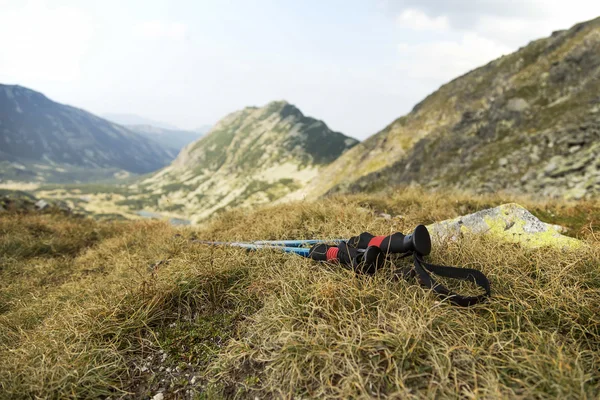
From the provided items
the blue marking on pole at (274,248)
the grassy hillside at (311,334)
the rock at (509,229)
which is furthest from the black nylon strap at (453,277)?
the blue marking on pole at (274,248)

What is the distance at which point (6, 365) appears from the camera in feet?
10.4

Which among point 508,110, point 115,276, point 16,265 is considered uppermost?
point 508,110

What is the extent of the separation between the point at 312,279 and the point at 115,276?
12.7ft

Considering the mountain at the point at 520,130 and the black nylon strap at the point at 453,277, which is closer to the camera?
the black nylon strap at the point at 453,277

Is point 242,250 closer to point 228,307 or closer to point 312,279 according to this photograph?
point 228,307

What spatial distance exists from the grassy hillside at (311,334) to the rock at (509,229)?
49 centimetres

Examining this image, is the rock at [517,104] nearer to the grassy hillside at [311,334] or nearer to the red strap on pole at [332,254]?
the grassy hillside at [311,334]

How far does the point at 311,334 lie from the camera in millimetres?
2955

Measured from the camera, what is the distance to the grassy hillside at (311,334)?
246cm

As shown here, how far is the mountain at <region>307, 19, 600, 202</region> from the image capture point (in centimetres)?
2011

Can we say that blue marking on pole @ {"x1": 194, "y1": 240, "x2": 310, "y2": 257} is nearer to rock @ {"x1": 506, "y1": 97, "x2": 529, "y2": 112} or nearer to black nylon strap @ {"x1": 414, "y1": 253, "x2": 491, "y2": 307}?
black nylon strap @ {"x1": 414, "y1": 253, "x2": 491, "y2": 307}

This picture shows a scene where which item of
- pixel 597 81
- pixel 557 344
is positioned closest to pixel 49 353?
pixel 557 344

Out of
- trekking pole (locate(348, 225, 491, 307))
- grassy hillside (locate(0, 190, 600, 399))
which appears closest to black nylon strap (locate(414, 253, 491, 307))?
trekking pole (locate(348, 225, 491, 307))

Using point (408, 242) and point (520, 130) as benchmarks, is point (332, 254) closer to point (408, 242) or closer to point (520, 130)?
point (408, 242)
